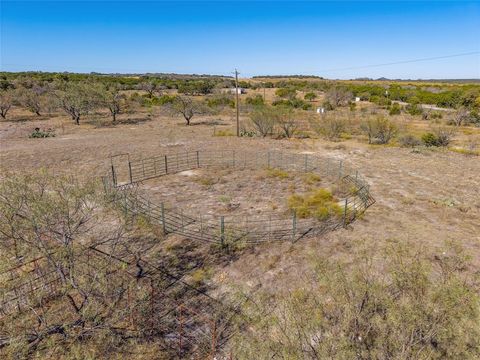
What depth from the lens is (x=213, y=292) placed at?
9938 millimetres

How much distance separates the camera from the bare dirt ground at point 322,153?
12.1m

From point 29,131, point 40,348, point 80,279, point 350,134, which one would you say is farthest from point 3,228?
point 350,134

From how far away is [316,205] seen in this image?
16.6 meters

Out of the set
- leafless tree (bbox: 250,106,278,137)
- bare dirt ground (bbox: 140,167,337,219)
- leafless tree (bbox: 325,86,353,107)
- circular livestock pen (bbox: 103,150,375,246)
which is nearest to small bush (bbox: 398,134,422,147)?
circular livestock pen (bbox: 103,150,375,246)

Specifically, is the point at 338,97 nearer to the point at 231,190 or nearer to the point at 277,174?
the point at 277,174

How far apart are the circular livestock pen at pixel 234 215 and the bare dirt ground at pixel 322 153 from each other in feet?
2.76

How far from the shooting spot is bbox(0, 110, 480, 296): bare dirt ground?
1212 centimetres

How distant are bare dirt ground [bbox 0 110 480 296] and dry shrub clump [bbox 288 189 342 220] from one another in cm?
149

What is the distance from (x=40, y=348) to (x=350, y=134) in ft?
116

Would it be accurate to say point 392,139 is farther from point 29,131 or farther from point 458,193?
point 29,131

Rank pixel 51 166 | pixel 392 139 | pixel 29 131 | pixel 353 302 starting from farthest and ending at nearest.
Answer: pixel 29 131
pixel 392 139
pixel 51 166
pixel 353 302

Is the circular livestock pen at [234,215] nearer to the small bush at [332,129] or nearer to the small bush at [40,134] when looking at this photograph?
the small bush at [332,129]

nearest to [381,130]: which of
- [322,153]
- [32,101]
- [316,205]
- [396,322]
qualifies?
[322,153]

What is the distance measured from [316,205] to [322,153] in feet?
40.5
